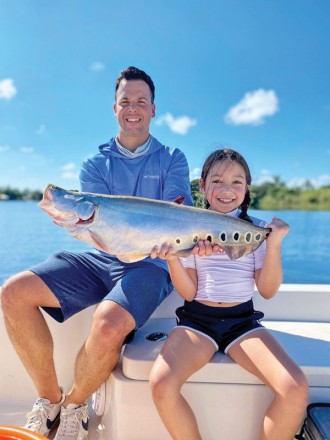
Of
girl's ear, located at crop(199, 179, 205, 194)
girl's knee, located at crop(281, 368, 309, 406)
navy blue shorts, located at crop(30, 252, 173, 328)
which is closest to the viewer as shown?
girl's knee, located at crop(281, 368, 309, 406)

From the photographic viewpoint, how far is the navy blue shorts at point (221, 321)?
188cm

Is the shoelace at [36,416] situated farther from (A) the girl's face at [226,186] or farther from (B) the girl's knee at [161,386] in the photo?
(A) the girl's face at [226,186]

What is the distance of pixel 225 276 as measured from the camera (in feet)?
6.86

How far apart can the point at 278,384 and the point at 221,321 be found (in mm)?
405

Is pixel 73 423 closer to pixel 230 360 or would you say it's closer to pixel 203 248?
pixel 230 360

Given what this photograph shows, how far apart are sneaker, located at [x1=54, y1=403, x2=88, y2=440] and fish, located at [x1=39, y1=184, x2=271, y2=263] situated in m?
0.80

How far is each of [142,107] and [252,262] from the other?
4.17ft

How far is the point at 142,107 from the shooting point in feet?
8.57

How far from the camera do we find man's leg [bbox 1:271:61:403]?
6.59 feet

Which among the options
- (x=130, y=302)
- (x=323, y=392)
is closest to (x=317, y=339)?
(x=323, y=392)

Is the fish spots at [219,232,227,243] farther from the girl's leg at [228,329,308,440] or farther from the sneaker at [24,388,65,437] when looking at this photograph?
the sneaker at [24,388,65,437]

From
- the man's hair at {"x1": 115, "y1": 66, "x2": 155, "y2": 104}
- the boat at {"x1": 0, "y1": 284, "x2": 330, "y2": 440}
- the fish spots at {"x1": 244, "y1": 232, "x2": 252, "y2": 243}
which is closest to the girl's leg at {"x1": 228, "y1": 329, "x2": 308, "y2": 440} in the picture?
the boat at {"x1": 0, "y1": 284, "x2": 330, "y2": 440}

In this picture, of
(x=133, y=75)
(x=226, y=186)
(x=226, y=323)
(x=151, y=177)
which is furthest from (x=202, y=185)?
(x=133, y=75)

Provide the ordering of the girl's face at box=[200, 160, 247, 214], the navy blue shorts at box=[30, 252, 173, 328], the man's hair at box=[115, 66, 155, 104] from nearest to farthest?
the navy blue shorts at box=[30, 252, 173, 328] → the girl's face at box=[200, 160, 247, 214] → the man's hair at box=[115, 66, 155, 104]
